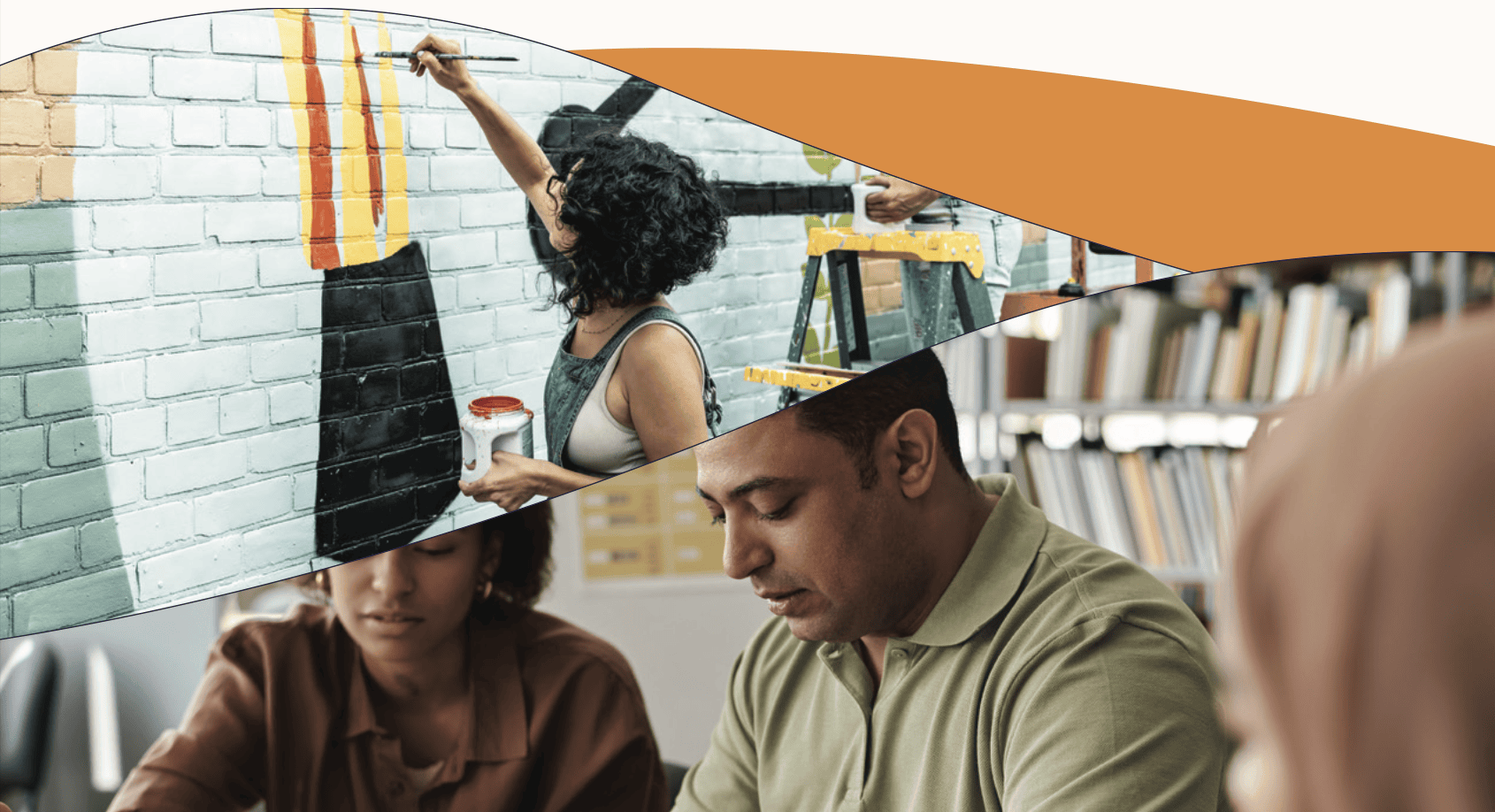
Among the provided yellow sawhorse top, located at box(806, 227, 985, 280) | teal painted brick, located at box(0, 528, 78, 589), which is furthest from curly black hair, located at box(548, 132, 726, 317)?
teal painted brick, located at box(0, 528, 78, 589)

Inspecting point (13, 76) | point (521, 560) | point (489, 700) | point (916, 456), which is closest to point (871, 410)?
point (916, 456)

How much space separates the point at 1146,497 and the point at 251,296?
91 cm

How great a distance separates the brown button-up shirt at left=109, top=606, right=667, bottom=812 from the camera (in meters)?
1.05

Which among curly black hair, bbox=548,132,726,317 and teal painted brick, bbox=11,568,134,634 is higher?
curly black hair, bbox=548,132,726,317

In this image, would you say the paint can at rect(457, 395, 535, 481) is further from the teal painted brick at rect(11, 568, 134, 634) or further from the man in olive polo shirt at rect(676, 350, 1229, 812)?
the teal painted brick at rect(11, 568, 134, 634)

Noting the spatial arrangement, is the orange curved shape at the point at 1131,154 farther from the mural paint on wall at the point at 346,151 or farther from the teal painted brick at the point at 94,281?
the teal painted brick at the point at 94,281

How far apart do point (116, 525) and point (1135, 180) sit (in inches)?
42.1

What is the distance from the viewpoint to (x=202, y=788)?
3.51ft

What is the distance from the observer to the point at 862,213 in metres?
1.11

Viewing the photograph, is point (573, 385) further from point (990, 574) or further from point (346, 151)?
point (990, 574)

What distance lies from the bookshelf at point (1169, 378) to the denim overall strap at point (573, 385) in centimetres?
26

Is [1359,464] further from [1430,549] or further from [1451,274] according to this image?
[1451,274]

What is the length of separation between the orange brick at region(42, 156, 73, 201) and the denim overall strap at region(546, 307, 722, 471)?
515 mm

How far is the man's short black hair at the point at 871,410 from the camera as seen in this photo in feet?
2.89
